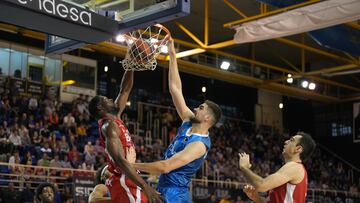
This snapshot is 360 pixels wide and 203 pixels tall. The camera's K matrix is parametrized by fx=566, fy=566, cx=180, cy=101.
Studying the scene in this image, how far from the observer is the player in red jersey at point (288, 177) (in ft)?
18.2

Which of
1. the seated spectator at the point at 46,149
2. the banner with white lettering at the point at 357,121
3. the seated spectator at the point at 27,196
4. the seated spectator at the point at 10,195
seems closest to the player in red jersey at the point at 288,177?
the seated spectator at the point at 10,195

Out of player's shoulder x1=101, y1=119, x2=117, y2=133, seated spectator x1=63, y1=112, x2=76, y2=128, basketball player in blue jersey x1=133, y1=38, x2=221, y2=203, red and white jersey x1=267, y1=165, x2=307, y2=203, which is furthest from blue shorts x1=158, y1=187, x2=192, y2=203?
seated spectator x1=63, y1=112, x2=76, y2=128

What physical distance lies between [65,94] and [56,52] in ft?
56.5

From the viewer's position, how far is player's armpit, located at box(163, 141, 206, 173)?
194 inches

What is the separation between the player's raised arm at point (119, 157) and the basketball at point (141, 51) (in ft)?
4.39


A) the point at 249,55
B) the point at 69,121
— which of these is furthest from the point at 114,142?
the point at 249,55

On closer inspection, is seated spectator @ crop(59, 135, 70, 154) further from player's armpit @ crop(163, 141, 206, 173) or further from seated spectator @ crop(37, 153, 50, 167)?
player's armpit @ crop(163, 141, 206, 173)

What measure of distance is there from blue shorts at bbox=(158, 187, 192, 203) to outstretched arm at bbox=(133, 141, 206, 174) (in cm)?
37

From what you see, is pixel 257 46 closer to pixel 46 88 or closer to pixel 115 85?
pixel 115 85

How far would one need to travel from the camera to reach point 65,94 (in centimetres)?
2425

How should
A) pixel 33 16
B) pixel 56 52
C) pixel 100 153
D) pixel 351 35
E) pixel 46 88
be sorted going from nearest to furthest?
pixel 33 16
pixel 56 52
pixel 351 35
pixel 100 153
pixel 46 88

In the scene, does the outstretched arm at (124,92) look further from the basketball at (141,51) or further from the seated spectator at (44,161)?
the seated spectator at (44,161)

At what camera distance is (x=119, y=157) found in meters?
5.20

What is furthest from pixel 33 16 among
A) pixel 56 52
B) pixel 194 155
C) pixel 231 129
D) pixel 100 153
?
pixel 231 129
